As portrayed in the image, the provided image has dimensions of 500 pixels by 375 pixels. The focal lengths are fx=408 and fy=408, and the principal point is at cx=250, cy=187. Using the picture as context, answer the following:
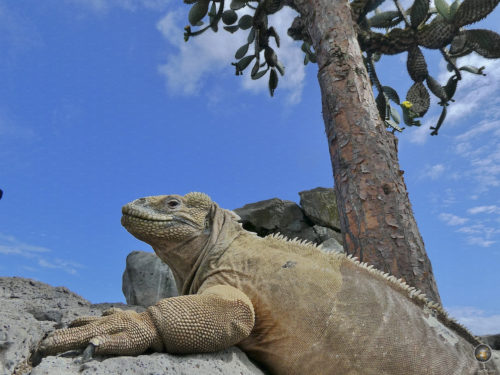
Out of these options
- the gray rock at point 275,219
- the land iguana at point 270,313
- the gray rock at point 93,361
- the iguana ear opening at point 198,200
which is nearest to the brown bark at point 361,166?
the land iguana at point 270,313

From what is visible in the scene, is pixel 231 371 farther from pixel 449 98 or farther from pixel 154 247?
pixel 449 98

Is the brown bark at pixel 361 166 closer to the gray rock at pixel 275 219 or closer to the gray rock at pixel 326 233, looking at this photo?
the gray rock at pixel 275 219

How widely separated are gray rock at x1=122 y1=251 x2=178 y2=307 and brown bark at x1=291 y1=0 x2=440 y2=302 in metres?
4.57

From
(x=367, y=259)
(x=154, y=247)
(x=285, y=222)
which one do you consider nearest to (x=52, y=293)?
(x=154, y=247)

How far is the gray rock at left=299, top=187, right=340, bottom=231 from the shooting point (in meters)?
12.8

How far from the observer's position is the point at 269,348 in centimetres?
289

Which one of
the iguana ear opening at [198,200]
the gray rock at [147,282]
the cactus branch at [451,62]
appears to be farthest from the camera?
the cactus branch at [451,62]

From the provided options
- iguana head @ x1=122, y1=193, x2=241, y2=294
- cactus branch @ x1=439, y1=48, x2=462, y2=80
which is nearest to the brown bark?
iguana head @ x1=122, y1=193, x2=241, y2=294

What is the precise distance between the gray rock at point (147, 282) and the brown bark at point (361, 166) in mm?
4566

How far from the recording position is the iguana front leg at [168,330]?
238 cm

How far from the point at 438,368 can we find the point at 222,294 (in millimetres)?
1623

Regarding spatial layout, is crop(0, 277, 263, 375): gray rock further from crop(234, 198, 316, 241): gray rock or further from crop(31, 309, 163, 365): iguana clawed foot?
crop(234, 198, 316, 241): gray rock

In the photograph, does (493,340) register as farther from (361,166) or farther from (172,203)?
(172,203)

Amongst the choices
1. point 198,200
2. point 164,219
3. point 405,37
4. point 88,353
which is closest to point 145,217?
point 164,219
